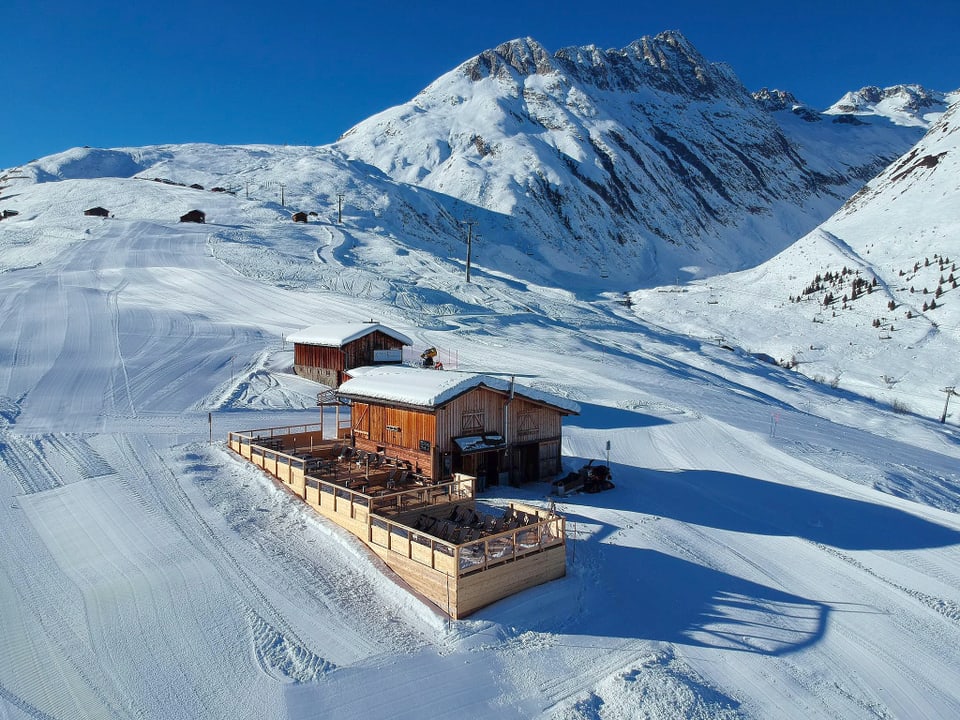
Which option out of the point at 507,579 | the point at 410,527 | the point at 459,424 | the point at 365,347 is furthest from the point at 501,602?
the point at 365,347

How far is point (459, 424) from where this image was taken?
19391mm

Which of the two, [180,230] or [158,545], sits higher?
[180,230]

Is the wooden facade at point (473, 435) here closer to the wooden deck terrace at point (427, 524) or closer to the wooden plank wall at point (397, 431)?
the wooden plank wall at point (397, 431)

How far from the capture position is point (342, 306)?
4562cm

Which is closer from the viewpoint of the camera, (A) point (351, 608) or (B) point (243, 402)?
(A) point (351, 608)

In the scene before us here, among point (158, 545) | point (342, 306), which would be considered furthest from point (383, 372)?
point (342, 306)

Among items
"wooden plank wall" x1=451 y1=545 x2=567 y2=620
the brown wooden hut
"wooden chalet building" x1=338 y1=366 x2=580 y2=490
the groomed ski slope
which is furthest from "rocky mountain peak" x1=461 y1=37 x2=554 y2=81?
"wooden plank wall" x1=451 y1=545 x2=567 y2=620

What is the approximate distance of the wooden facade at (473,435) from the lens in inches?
749

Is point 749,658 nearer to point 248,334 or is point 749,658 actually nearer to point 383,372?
point 383,372

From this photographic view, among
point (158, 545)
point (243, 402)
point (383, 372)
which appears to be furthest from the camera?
point (243, 402)

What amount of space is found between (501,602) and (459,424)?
7.10 metres

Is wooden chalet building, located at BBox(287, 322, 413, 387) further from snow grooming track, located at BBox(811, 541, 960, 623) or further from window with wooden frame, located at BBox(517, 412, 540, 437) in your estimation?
snow grooming track, located at BBox(811, 541, 960, 623)

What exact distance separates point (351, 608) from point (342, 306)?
114 ft

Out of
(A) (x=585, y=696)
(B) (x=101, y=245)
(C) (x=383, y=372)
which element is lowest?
(A) (x=585, y=696)
